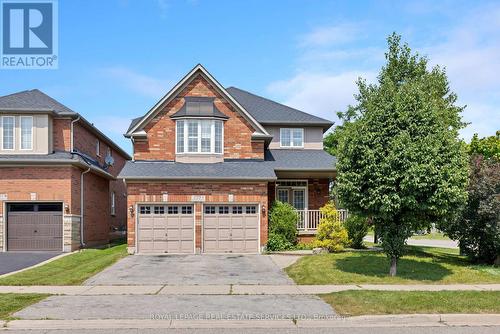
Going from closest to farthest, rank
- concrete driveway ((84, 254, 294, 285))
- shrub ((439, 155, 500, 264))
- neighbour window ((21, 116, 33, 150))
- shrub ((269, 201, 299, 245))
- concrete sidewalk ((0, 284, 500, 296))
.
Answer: concrete sidewalk ((0, 284, 500, 296)) < concrete driveway ((84, 254, 294, 285)) < shrub ((439, 155, 500, 264)) < shrub ((269, 201, 299, 245)) < neighbour window ((21, 116, 33, 150))

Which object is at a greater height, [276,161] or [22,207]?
[276,161]

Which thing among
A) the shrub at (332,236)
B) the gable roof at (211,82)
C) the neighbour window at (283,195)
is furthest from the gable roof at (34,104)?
the shrub at (332,236)

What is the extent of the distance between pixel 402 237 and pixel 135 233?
12538 mm

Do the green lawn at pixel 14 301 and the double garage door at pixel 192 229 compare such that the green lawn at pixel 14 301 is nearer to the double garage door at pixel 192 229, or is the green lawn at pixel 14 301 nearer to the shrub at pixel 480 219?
the double garage door at pixel 192 229

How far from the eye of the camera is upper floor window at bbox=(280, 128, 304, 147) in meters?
28.8

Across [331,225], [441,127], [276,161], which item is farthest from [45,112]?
[441,127]

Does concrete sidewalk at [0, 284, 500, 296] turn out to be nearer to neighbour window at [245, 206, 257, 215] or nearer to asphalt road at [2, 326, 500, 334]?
asphalt road at [2, 326, 500, 334]

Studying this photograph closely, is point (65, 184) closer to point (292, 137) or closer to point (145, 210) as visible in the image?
point (145, 210)

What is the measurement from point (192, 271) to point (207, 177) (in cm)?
621

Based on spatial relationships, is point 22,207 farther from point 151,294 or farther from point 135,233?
point 151,294

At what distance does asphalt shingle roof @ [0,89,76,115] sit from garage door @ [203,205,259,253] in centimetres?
940

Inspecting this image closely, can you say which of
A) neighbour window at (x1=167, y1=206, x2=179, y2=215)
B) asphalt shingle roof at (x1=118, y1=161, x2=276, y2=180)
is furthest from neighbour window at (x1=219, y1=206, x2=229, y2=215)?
neighbour window at (x1=167, y1=206, x2=179, y2=215)

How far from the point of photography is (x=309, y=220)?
2589cm

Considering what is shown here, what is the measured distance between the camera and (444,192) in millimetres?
14203
